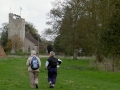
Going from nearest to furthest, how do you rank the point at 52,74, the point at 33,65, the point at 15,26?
the point at 33,65, the point at 52,74, the point at 15,26

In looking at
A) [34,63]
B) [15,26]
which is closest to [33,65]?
[34,63]

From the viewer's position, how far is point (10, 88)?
16.1 m

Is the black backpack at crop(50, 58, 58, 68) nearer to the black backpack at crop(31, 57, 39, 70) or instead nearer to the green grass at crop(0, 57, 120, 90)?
the black backpack at crop(31, 57, 39, 70)

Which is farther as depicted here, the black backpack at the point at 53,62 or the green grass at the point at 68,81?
the green grass at the point at 68,81

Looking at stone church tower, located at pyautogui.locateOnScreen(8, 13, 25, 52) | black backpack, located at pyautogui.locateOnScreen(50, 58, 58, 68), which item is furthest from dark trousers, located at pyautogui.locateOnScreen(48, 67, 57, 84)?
stone church tower, located at pyautogui.locateOnScreen(8, 13, 25, 52)

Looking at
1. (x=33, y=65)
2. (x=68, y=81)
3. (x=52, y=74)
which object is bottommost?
(x=68, y=81)

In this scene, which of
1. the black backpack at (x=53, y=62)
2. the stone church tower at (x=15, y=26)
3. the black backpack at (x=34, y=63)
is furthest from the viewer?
the stone church tower at (x=15, y=26)

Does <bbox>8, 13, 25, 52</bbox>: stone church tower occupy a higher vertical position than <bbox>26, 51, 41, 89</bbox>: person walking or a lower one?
higher

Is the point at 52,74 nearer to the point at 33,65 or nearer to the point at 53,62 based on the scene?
the point at 53,62

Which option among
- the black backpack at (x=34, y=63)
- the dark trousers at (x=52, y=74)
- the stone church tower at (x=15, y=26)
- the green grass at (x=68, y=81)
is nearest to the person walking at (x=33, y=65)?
the black backpack at (x=34, y=63)

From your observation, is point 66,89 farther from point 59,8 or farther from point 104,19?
point 59,8

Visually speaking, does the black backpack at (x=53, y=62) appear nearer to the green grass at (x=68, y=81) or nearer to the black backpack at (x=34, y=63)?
the black backpack at (x=34, y=63)

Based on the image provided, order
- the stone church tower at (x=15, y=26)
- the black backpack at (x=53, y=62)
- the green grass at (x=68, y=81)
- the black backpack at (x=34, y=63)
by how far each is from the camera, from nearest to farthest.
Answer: the black backpack at (x=34, y=63)
the black backpack at (x=53, y=62)
the green grass at (x=68, y=81)
the stone church tower at (x=15, y=26)

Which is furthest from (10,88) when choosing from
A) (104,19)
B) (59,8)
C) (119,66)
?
(59,8)
